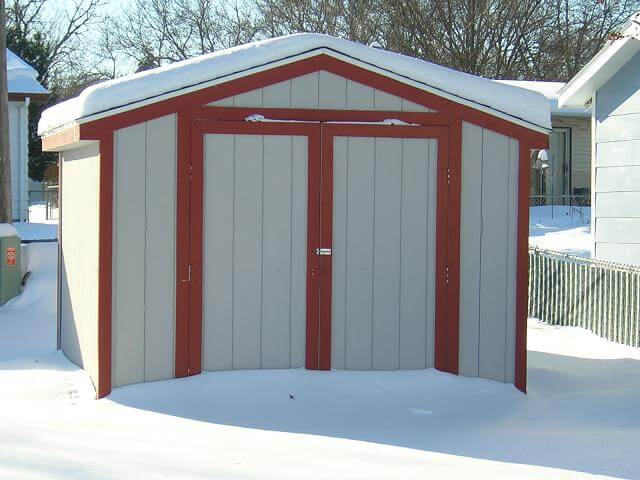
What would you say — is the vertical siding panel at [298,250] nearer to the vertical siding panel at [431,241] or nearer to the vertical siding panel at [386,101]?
the vertical siding panel at [386,101]

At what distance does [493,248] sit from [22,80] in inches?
557

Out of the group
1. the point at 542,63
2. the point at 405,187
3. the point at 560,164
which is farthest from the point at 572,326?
the point at 542,63

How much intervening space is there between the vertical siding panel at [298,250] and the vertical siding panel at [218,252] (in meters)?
0.52

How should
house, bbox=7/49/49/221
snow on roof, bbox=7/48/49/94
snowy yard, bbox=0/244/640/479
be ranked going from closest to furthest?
1. snowy yard, bbox=0/244/640/479
2. snow on roof, bbox=7/48/49/94
3. house, bbox=7/49/49/221

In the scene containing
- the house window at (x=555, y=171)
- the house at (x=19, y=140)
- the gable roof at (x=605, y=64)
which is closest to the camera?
the gable roof at (x=605, y=64)

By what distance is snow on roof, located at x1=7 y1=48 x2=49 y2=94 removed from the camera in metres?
19.4

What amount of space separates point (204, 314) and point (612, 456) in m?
3.46

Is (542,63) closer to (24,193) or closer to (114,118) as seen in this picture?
(24,193)

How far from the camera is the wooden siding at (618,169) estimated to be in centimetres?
1211

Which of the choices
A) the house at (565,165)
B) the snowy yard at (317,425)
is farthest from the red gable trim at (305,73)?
the house at (565,165)

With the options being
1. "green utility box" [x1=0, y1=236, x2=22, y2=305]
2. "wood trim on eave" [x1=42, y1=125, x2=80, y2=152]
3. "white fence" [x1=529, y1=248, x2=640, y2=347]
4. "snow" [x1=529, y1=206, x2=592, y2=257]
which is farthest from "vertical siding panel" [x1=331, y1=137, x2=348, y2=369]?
"snow" [x1=529, y1=206, x2=592, y2=257]

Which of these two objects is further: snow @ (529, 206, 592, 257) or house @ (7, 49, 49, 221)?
snow @ (529, 206, 592, 257)

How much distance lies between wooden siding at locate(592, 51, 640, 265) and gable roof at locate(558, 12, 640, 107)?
0.34ft

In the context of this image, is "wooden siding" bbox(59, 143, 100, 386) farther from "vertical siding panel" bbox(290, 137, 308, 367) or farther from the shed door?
"vertical siding panel" bbox(290, 137, 308, 367)
